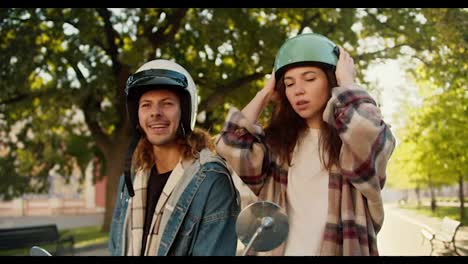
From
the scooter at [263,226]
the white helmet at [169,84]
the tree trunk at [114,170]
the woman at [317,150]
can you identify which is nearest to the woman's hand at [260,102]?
the woman at [317,150]

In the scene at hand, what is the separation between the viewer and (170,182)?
254 centimetres

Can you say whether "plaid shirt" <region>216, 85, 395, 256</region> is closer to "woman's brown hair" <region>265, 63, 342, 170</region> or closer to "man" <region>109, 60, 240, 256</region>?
"woman's brown hair" <region>265, 63, 342, 170</region>

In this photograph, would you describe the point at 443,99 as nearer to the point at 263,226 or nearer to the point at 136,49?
the point at 136,49

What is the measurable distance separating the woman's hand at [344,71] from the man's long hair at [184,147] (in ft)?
2.40

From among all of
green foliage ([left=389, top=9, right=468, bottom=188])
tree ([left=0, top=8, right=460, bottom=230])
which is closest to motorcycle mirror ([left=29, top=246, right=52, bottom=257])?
tree ([left=0, top=8, right=460, bottom=230])

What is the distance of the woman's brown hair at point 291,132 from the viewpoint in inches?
91.1

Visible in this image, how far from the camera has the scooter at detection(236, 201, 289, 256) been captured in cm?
187

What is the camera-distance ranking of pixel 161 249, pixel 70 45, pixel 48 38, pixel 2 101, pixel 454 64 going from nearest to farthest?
pixel 161 249 → pixel 454 64 → pixel 70 45 → pixel 48 38 → pixel 2 101

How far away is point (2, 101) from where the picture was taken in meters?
14.2

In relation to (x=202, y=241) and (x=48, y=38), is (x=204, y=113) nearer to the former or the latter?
(x=48, y=38)

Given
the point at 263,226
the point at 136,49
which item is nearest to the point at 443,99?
the point at 136,49

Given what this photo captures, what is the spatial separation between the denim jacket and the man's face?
0.22m

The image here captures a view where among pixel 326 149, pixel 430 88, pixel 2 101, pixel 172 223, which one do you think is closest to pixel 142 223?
pixel 172 223
